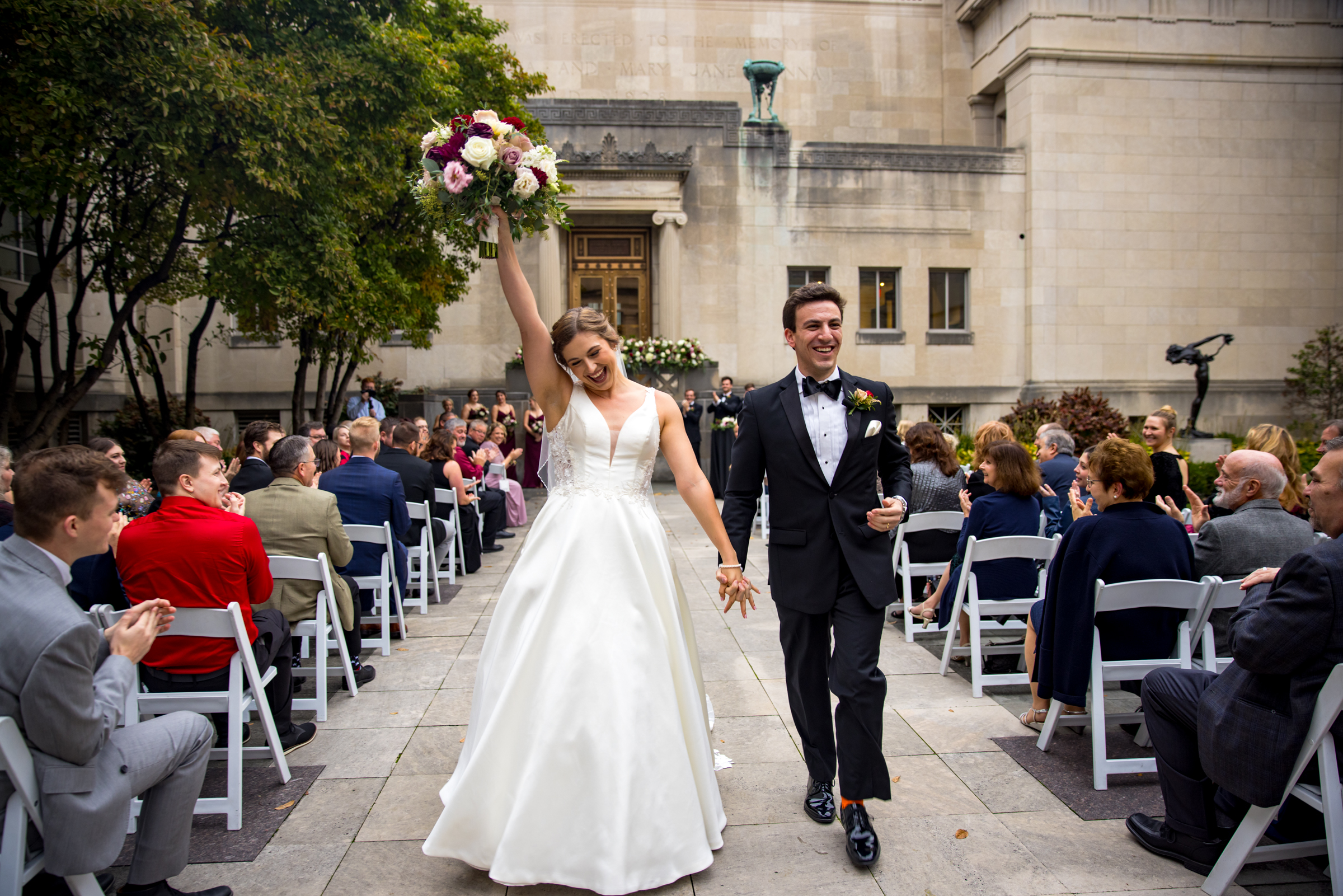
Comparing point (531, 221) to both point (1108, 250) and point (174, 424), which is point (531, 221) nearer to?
point (174, 424)

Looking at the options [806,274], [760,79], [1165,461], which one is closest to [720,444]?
[806,274]

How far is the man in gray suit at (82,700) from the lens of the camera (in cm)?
256

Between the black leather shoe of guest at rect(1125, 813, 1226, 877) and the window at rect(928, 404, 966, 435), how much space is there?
18.2 metres

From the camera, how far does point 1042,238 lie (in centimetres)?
2039

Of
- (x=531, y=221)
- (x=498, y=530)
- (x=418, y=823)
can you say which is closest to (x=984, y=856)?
(x=418, y=823)

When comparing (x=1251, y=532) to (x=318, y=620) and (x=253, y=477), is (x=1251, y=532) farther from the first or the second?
(x=253, y=477)

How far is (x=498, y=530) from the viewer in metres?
11.4

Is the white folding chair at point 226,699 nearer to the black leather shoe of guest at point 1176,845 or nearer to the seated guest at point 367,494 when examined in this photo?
the seated guest at point 367,494

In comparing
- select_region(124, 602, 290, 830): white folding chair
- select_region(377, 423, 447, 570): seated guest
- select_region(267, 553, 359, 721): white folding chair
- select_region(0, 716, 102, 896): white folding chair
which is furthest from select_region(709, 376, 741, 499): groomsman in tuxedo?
select_region(0, 716, 102, 896): white folding chair

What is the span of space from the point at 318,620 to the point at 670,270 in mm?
15084

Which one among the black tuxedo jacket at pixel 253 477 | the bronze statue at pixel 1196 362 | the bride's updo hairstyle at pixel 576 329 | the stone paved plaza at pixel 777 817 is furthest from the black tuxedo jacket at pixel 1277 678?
the bronze statue at pixel 1196 362

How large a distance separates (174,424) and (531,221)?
14.9 meters

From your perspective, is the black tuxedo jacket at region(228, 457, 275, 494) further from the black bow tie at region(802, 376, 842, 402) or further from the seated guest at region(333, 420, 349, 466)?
the black bow tie at region(802, 376, 842, 402)

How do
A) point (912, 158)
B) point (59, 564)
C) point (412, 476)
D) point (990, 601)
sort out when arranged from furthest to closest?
point (912, 158)
point (412, 476)
point (990, 601)
point (59, 564)
